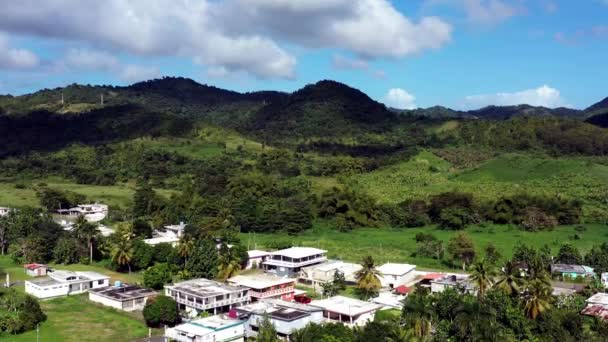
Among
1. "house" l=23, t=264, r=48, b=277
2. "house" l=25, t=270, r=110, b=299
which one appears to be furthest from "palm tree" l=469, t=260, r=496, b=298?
"house" l=23, t=264, r=48, b=277

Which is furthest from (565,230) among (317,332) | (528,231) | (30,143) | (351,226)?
(30,143)

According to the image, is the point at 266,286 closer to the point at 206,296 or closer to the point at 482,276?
the point at 206,296

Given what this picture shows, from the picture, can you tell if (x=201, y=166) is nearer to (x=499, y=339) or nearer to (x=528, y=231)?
(x=528, y=231)

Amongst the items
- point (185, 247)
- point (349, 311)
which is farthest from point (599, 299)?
point (185, 247)

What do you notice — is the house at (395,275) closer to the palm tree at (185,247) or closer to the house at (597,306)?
the house at (597,306)

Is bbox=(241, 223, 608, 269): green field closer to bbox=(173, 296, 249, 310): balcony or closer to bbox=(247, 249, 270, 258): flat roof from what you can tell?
bbox=(247, 249, 270, 258): flat roof

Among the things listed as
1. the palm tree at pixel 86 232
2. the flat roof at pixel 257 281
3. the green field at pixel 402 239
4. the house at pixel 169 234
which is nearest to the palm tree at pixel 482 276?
the flat roof at pixel 257 281

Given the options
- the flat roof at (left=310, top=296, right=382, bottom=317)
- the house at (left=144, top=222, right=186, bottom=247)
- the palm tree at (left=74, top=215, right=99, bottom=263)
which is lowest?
the flat roof at (left=310, top=296, right=382, bottom=317)
